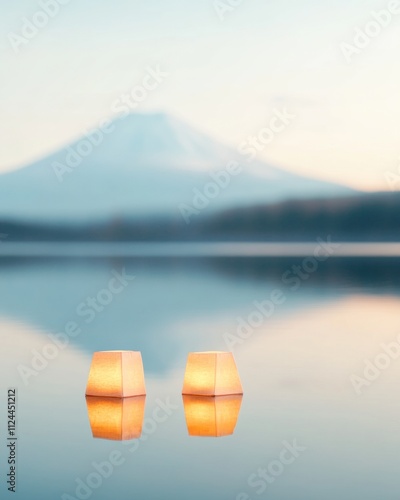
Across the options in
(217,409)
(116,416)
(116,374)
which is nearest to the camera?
(116,416)

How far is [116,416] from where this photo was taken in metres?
6.14

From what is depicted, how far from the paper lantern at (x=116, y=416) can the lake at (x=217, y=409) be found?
0.04 m

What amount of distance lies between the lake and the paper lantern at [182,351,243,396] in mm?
A: 117

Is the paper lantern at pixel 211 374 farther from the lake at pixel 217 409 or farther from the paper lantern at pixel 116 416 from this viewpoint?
the paper lantern at pixel 116 416

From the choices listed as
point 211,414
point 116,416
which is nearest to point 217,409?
point 211,414

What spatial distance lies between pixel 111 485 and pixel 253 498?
0.56m

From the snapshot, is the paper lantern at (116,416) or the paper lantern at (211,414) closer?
the paper lantern at (116,416)

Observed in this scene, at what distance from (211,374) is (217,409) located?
27cm

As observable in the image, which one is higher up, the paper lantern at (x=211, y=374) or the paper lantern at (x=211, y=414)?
the paper lantern at (x=211, y=374)

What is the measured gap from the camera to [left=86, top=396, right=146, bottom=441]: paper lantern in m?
5.84

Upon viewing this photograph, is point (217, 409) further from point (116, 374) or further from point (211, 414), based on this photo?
point (116, 374)

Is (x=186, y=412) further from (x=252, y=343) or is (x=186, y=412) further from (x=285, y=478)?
(x=252, y=343)

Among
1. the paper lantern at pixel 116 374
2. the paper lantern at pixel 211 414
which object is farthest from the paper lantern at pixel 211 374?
the paper lantern at pixel 116 374

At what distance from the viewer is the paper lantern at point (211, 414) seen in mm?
5953
